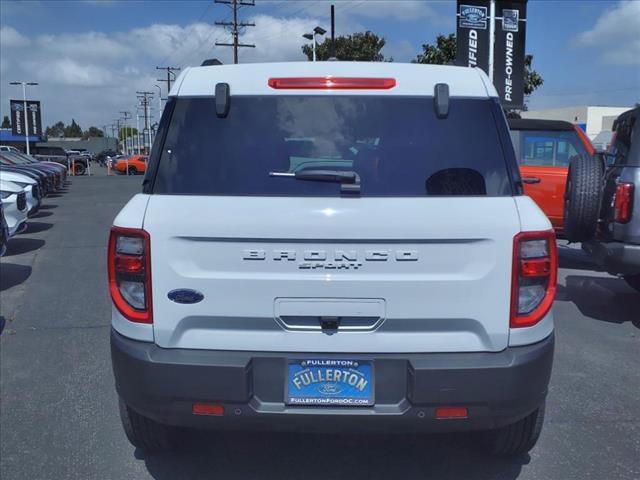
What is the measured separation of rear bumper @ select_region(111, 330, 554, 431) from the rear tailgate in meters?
0.06

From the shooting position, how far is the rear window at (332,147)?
9.51 ft

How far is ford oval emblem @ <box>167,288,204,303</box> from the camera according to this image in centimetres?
278

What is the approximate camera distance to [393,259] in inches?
108

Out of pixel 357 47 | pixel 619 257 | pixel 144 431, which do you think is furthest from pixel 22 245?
pixel 357 47

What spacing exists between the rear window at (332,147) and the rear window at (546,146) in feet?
22.9

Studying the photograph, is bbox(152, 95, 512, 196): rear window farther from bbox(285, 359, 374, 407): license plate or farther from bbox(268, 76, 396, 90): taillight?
bbox(285, 359, 374, 407): license plate

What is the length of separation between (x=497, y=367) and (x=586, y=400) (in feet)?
7.00

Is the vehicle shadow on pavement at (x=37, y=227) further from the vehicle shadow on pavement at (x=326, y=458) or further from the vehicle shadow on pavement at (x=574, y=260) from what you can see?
the vehicle shadow on pavement at (x=326, y=458)

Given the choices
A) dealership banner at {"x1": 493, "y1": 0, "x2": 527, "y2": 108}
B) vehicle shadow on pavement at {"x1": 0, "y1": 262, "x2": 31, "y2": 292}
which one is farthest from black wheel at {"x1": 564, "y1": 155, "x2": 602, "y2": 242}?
dealership banner at {"x1": 493, "y1": 0, "x2": 527, "y2": 108}

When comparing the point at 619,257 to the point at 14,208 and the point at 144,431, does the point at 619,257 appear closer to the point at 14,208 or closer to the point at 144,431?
the point at 144,431

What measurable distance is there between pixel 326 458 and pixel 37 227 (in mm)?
12313

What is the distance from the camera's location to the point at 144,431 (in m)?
3.36

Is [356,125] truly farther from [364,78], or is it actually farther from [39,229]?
[39,229]

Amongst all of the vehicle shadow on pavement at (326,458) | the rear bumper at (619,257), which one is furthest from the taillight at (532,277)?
the rear bumper at (619,257)
